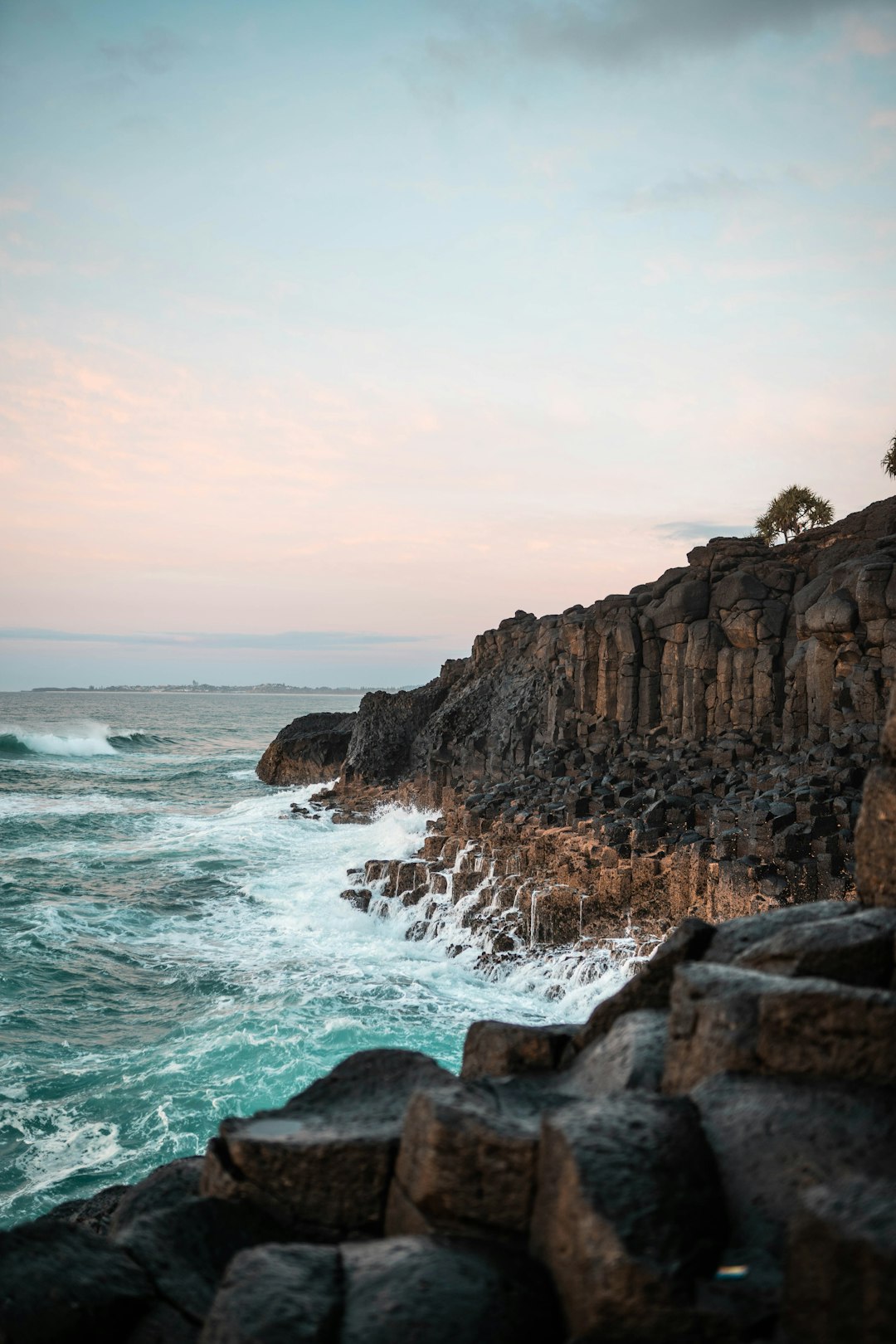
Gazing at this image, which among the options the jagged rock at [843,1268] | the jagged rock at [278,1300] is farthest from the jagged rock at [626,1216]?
the jagged rock at [278,1300]

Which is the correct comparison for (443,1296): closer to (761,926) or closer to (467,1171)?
(467,1171)

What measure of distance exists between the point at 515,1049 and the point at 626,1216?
227 centimetres

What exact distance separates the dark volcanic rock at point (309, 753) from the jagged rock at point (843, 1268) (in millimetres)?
49581

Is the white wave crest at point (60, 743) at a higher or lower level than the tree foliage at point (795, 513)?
lower

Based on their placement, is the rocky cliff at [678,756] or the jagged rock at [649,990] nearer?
the jagged rock at [649,990]

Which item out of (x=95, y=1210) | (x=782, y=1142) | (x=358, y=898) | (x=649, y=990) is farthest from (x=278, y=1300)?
(x=358, y=898)

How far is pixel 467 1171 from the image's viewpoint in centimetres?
408

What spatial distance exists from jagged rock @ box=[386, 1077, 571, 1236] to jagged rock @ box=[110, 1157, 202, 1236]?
1.54m

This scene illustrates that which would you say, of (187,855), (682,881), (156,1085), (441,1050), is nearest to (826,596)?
(682,881)

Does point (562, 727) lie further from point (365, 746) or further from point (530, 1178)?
point (530, 1178)

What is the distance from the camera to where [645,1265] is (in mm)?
3428

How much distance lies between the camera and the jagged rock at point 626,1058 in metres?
4.95

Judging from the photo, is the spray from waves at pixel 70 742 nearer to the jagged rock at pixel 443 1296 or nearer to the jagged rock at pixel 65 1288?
the jagged rock at pixel 65 1288

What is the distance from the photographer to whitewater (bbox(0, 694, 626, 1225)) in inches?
471
